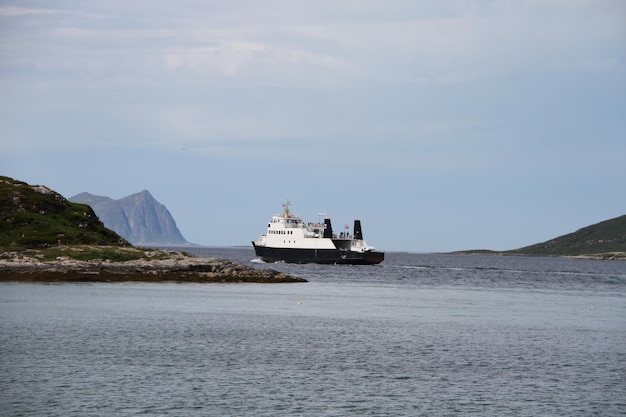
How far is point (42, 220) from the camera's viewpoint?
11238 cm

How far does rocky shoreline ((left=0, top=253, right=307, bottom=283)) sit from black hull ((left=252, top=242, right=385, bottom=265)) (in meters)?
52.2

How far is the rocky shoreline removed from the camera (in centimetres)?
8862

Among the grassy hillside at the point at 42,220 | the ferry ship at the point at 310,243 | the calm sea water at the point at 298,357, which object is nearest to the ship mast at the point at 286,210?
the ferry ship at the point at 310,243

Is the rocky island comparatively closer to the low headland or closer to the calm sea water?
the low headland

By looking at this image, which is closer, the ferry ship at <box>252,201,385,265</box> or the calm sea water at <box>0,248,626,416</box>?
the calm sea water at <box>0,248,626,416</box>

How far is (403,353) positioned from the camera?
43406 millimetres

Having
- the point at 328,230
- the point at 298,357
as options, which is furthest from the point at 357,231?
the point at 298,357

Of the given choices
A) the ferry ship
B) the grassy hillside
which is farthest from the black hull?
the grassy hillside

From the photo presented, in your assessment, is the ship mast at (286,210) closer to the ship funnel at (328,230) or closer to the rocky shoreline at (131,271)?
the ship funnel at (328,230)

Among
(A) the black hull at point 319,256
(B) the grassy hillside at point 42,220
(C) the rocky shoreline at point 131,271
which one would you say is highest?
(B) the grassy hillside at point 42,220

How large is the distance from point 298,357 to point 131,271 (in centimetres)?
5906

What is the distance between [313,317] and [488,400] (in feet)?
100

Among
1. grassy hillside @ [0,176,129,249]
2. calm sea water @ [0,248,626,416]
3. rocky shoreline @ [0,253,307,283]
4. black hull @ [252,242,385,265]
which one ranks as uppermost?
grassy hillside @ [0,176,129,249]

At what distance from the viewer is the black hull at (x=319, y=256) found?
15925cm
